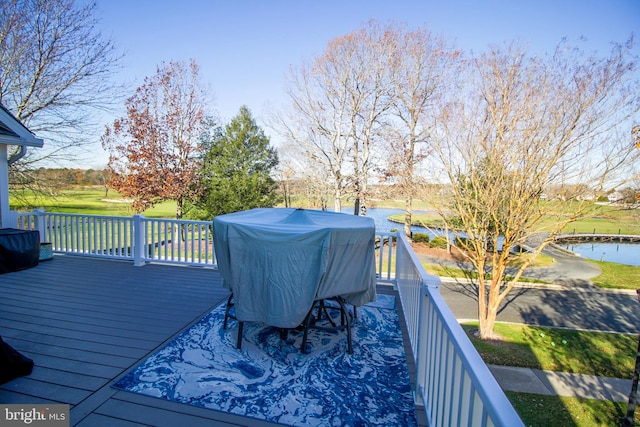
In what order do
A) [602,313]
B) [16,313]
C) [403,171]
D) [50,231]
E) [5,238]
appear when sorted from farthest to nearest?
1. [403,171]
2. [602,313]
3. [50,231]
4. [5,238]
5. [16,313]

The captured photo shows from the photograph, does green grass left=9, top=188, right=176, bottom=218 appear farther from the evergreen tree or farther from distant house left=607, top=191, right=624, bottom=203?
distant house left=607, top=191, right=624, bottom=203

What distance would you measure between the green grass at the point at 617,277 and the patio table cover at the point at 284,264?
1411cm

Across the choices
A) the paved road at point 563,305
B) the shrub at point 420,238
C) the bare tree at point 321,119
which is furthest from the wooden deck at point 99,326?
the shrub at point 420,238

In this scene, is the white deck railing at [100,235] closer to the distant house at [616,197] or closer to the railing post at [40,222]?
the railing post at [40,222]

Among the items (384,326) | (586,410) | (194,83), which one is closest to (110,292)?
(384,326)

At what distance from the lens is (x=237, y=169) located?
1942 centimetres

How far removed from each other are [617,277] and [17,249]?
19.4 m

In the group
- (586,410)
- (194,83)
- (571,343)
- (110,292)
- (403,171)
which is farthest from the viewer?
(194,83)

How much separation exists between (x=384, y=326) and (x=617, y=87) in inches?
330

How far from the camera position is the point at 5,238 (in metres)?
5.01

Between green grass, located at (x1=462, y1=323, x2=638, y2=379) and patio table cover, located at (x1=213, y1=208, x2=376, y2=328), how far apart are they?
610cm

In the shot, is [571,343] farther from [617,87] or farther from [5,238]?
[5,238]

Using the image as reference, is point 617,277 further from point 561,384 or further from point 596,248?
point 596,248

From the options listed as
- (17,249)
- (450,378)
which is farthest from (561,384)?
(17,249)
